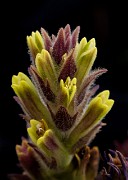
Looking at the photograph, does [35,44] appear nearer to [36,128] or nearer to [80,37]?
[36,128]

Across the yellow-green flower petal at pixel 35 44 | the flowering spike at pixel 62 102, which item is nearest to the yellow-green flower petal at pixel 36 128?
the flowering spike at pixel 62 102

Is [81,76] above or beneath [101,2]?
beneath

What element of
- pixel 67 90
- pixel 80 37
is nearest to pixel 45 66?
pixel 67 90

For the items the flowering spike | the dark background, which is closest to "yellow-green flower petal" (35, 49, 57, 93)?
the flowering spike

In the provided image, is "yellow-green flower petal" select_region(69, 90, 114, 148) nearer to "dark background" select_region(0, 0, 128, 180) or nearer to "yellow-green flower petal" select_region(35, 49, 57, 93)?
"yellow-green flower petal" select_region(35, 49, 57, 93)

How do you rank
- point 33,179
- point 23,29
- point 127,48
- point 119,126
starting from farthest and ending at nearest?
point 23,29 < point 127,48 < point 119,126 < point 33,179

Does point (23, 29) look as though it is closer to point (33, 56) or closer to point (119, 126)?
point (119, 126)

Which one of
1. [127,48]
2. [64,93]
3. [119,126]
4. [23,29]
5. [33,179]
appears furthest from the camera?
[23,29]

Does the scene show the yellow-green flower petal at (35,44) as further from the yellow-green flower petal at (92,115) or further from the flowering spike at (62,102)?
the yellow-green flower petal at (92,115)

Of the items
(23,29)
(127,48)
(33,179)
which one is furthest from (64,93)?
(23,29)
